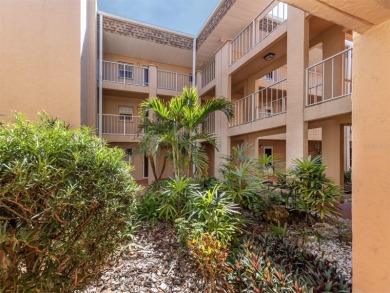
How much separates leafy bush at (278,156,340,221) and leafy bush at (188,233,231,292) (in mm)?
2241

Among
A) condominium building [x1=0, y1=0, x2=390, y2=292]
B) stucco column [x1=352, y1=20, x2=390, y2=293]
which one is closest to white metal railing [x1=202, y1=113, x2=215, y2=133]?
condominium building [x1=0, y1=0, x2=390, y2=292]

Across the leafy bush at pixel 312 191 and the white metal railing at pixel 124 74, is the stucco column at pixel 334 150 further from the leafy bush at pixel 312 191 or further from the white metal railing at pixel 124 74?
the white metal railing at pixel 124 74

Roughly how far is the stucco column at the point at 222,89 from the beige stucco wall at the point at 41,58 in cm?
627

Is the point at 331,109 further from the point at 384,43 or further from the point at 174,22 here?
the point at 174,22

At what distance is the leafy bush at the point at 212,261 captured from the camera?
2.43 metres

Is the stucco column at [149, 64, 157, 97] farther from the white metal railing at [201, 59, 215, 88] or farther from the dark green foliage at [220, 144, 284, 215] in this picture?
the dark green foliage at [220, 144, 284, 215]

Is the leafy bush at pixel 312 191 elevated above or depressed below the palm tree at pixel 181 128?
below

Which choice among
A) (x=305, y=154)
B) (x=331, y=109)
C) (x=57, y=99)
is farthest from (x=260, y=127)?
(x=57, y=99)

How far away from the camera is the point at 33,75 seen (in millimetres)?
7328

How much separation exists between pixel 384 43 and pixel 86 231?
2954 millimetres

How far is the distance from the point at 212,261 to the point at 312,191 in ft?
8.03

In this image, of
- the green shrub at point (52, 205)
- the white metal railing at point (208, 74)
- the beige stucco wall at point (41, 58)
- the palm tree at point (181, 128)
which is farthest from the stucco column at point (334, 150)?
the beige stucco wall at point (41, 58)

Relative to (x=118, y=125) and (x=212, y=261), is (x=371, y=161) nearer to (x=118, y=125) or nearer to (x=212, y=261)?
(x=212, y=261)

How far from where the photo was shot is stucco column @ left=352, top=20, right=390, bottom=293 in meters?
1.45
